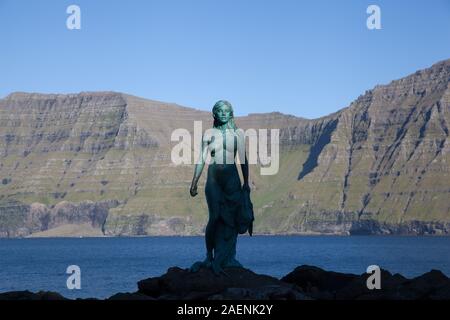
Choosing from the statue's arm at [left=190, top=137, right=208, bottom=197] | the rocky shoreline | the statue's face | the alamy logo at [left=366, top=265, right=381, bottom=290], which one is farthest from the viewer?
the alamy logo at [left=366, top=265, right=381, bottom=290]

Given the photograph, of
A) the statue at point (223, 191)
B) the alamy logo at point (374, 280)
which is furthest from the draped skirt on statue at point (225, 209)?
the alamy logo at point (374, 280)

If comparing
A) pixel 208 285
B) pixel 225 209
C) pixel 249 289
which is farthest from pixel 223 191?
pixel 249 289

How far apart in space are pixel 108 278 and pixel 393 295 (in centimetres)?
7022

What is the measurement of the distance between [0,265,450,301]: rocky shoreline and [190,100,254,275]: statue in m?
0.57

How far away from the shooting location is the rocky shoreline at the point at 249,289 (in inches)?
1051

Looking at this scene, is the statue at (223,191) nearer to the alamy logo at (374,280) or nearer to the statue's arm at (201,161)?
the statue's arm at (201,161)

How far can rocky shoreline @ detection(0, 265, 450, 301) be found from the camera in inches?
1051

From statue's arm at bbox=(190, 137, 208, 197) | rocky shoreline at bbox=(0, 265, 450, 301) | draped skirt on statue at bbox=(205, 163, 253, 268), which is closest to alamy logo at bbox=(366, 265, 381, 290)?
rocky shoreline at bbox=(0, 265, 450, 301)

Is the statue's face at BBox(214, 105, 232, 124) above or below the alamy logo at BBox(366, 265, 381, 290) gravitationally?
above

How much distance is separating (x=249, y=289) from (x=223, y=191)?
12.5 feet

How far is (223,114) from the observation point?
1174 inches

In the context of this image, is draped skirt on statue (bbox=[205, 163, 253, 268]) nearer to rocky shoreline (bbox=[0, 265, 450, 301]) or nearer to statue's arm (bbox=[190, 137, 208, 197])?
statue's arm (bbox=[190, 137, 208, 197])
